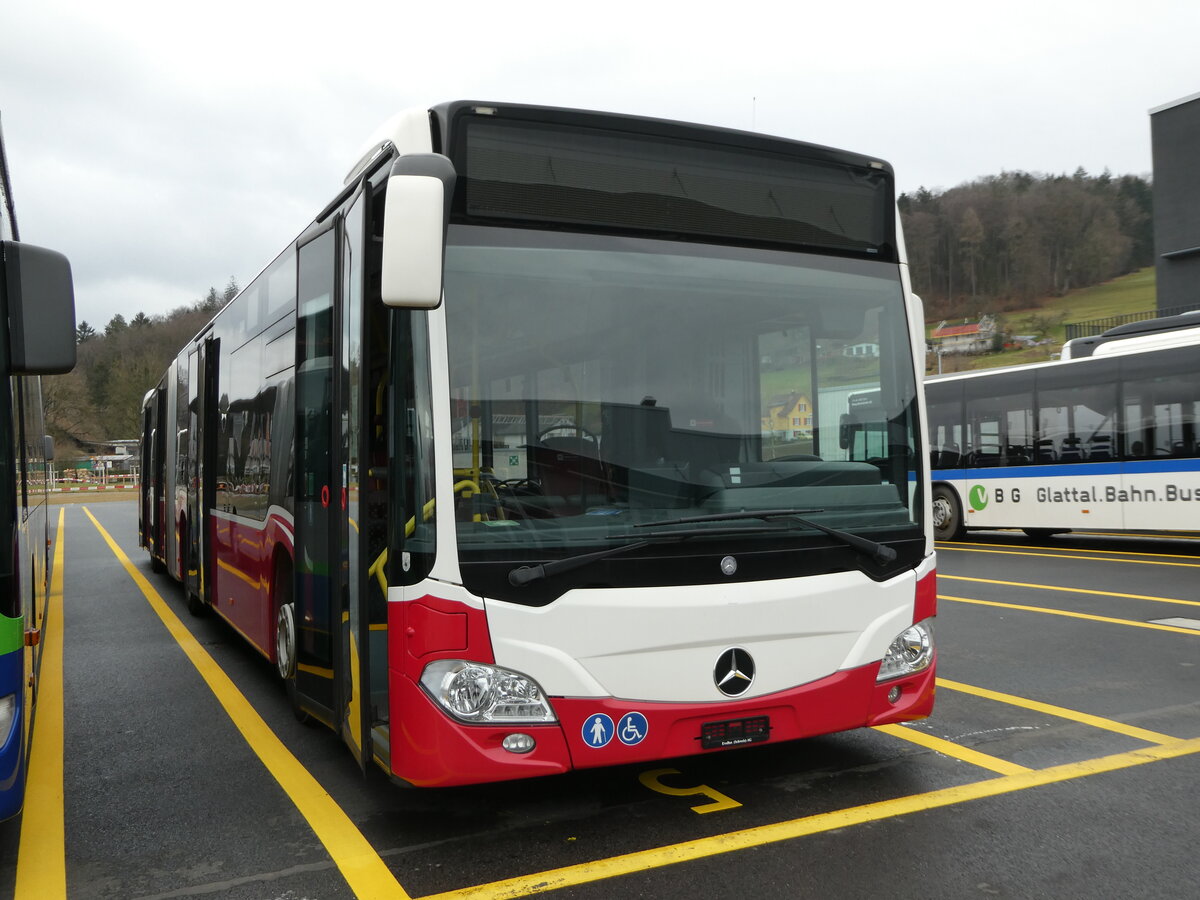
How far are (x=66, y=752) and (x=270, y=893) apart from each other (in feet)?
8.54

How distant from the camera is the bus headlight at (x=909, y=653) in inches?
174

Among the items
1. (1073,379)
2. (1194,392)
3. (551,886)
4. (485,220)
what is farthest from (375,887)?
(1073,379)

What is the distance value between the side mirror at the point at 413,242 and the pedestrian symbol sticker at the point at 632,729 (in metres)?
1.65

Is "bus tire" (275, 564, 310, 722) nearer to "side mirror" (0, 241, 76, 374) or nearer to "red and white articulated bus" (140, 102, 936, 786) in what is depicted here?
"red and white articulated bus" (140, 102, 936, 786)

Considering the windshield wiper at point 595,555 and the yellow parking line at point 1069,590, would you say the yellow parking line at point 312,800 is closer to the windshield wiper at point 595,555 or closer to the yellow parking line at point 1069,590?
the windshield wiper at point 595,555

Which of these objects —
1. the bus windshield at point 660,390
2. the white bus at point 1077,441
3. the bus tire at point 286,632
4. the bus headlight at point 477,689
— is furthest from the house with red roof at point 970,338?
the bus headlight at point 477,689

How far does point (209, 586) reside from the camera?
29.6 ft

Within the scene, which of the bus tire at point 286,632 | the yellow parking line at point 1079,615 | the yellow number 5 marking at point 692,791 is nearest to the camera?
the yellow number 5 marking at point 692,791

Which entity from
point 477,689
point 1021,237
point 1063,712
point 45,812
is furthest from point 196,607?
point 1021,237

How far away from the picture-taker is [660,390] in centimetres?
409

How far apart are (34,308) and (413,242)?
147 cm

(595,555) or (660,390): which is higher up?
(660,390)

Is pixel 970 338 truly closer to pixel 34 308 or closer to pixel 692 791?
pixel 692 791

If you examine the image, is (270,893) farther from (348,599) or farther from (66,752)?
(66,752)
